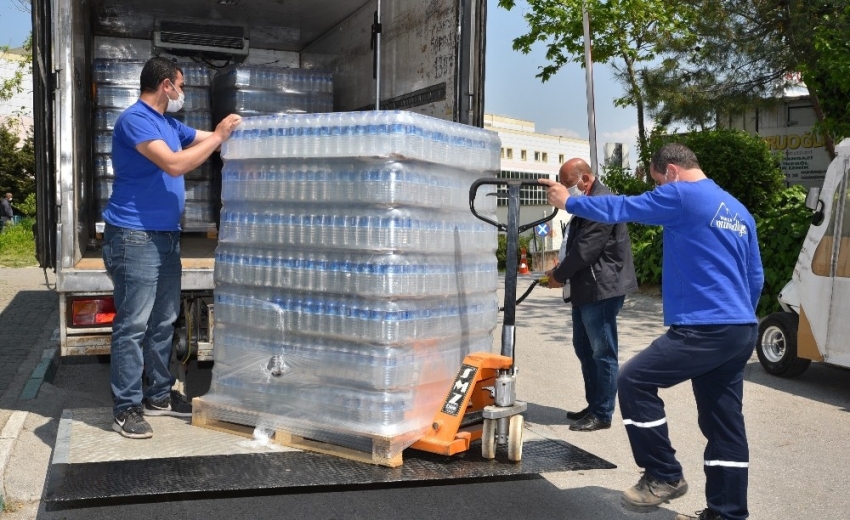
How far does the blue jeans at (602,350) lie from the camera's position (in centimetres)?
634

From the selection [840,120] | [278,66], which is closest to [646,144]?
[840,120]

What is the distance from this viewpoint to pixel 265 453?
414 centimetres

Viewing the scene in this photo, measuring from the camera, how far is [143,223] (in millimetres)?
→ 4855

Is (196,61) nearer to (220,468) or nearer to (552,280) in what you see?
(552,280)

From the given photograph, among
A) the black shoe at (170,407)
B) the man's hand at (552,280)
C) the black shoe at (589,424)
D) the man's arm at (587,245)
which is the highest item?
the man's arm at (587,245)

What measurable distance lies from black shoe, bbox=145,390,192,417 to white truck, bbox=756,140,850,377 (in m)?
5.23

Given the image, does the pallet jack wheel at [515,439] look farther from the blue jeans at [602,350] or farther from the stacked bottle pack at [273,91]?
the stacked bottle pack at [273,91]

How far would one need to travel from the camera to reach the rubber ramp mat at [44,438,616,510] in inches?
141

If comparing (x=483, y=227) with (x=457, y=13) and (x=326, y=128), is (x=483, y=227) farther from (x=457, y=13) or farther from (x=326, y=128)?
(x=457, y=13)

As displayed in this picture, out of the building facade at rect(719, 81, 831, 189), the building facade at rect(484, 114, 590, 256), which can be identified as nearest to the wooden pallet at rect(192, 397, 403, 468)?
the building facade at rect(719, 81, 831, 189)

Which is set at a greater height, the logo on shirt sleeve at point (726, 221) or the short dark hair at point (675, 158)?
the short dark hair at point (675, 158)

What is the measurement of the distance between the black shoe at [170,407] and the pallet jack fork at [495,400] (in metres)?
1.53

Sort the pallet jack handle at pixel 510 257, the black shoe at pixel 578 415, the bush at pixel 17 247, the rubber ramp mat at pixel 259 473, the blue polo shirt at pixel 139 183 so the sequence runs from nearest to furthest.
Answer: the rubber ramp mat at pixel 259 473 < the pallet jack handle at pixel 510 257 < the blue polo shirt at pixel 139 183 < the black shoe at pixel 578 415 < the bush at pixel 17 247

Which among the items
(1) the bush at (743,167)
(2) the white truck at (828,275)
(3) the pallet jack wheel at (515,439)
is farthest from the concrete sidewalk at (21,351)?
(1) the bush at (743,167)
